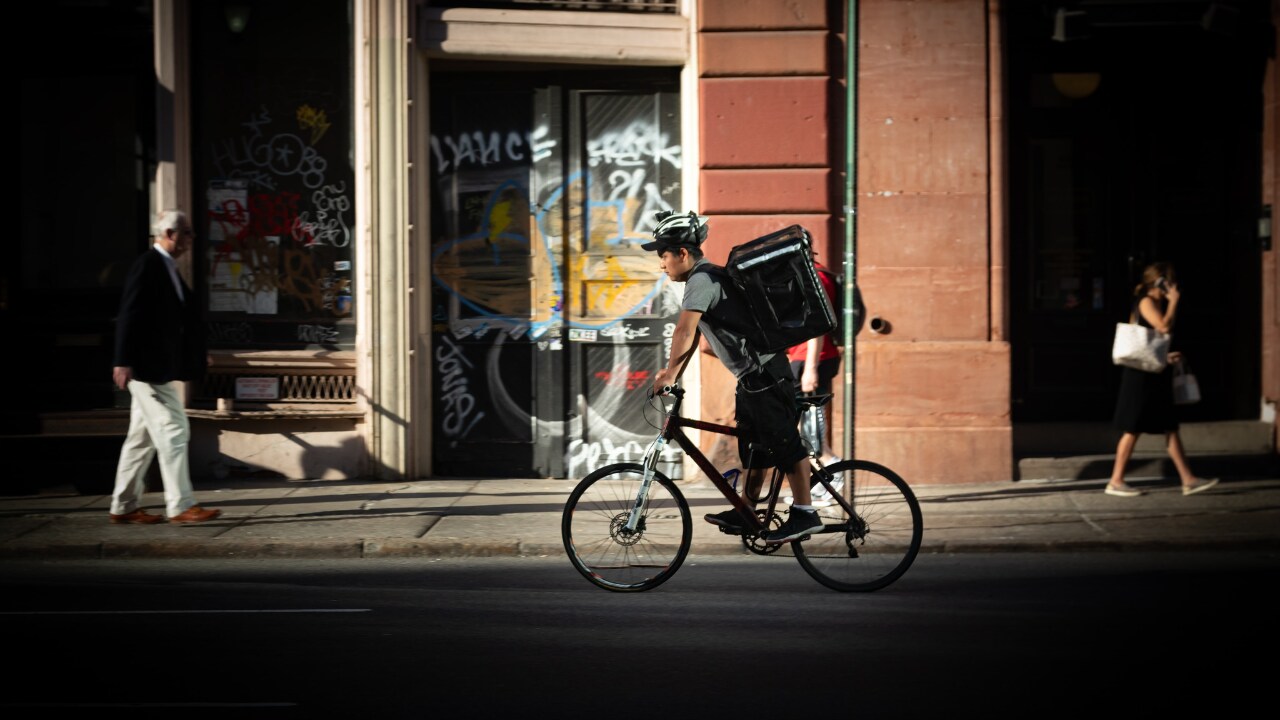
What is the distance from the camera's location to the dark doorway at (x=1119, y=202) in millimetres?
11992

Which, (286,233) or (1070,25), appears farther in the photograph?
(1070,25)

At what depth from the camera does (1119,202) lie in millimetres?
12078

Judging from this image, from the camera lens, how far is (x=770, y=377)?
6578 millimetres

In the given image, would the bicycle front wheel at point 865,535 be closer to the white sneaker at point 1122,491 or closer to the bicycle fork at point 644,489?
the bicycle fork at point 644,489

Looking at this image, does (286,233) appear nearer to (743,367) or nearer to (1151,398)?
(743,367)

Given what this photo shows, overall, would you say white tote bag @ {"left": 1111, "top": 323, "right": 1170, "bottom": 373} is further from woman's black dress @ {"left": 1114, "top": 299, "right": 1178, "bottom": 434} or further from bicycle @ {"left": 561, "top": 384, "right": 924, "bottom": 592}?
bicycle @ {"left": 561, "top": 384, "right": 924, "bottom": 592}

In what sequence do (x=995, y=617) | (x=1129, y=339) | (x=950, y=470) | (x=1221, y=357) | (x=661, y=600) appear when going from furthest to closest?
(x=1221, y=357) → (x=950, y=470) → (x=1129, y=339) → (x=661, y=600) → (x=995, y=617)

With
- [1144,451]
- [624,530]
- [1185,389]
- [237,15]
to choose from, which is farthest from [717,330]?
[237,15]

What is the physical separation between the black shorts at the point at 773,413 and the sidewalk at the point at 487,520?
5.46 ft

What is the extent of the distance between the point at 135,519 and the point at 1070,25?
8.53 metres

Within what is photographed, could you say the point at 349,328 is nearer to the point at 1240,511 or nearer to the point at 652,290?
the point at 652,290

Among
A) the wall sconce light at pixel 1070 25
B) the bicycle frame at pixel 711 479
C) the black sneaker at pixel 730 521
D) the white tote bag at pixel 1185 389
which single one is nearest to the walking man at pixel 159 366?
the bicycle frame at pixel 711 479

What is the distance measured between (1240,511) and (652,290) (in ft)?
15.6

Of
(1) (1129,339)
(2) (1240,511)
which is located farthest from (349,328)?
(2) (1240,511)
